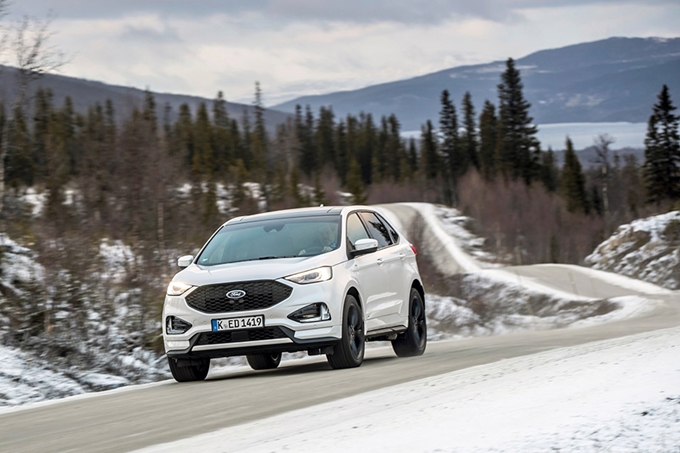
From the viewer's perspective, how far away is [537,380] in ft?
27.3

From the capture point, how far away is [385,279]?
11.8 m

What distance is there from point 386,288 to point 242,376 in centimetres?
193

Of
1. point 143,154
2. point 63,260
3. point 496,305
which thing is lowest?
point 496,305

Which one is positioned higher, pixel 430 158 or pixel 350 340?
pixel 430 158

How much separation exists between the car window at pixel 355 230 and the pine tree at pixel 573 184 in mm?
130358

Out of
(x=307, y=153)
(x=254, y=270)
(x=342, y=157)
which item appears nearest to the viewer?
(x=254, y=270)

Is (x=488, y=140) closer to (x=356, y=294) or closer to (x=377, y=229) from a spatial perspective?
(x=377, y=229)

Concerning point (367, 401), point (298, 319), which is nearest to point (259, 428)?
point (367, 401)

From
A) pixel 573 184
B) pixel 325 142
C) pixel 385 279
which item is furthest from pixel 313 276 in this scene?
pixel 325 142

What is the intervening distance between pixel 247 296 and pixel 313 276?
693 millimetres

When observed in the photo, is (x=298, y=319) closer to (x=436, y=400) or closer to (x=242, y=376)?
(x=242, y=376)

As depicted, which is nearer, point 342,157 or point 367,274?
point 367,274

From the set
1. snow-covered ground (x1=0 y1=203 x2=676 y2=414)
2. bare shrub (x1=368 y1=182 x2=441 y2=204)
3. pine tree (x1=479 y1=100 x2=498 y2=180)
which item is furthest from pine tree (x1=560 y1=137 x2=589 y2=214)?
snow-covered ground (x1=0 y1=203 x2=676 y2=414)

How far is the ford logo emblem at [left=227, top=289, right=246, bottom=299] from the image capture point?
10.1 meters
